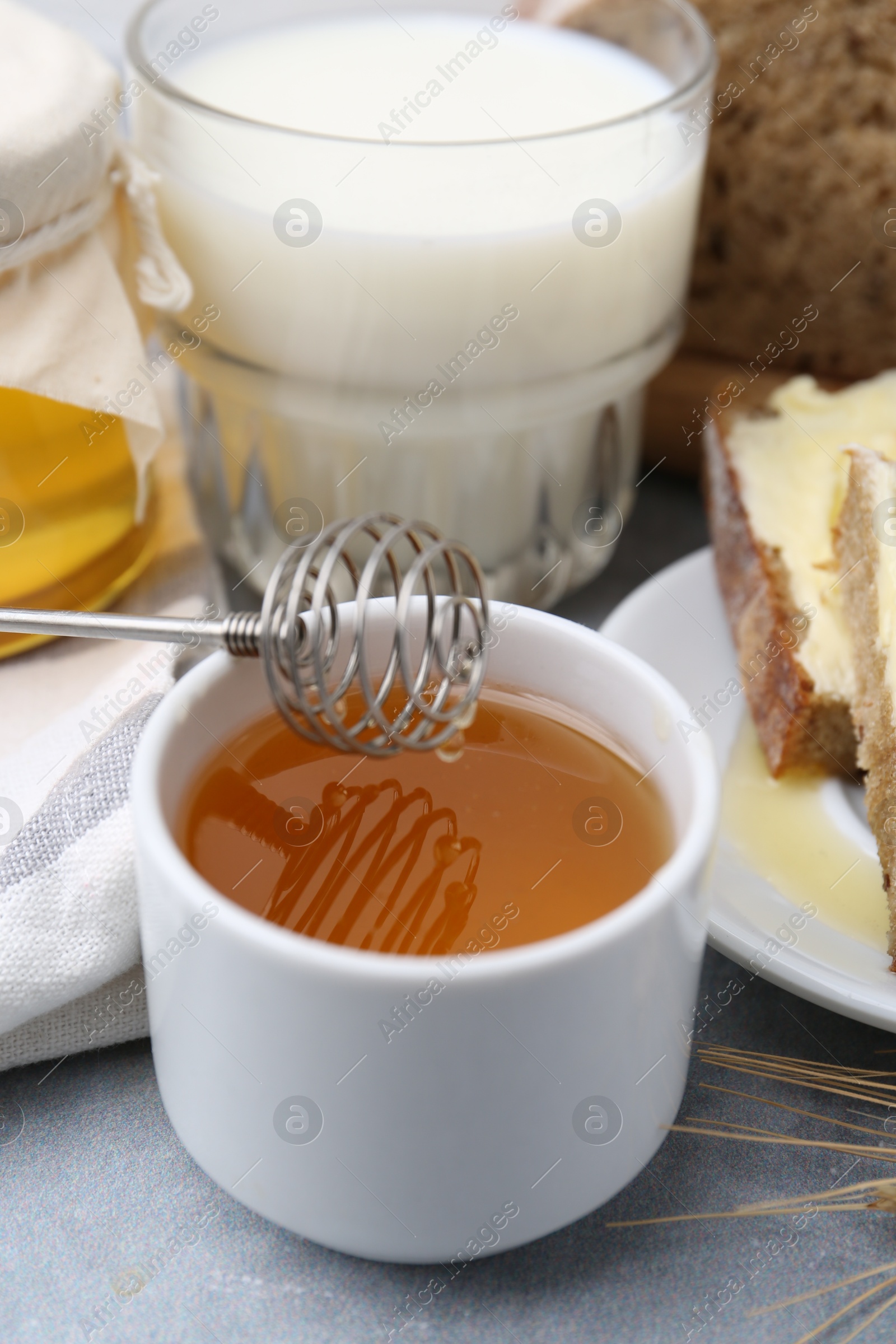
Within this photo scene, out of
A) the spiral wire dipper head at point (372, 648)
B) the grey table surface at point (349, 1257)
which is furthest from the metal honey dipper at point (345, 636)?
the grey table surface at point (349, 1257)

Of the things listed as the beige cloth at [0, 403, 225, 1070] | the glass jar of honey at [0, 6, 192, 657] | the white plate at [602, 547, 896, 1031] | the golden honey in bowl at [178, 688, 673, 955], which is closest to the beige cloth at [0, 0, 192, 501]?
the glass jar of honey at [0, 6, 192, 657]

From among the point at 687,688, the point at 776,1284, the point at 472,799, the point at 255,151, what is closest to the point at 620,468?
the point at 687,688

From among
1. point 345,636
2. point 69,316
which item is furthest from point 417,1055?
point 69,316

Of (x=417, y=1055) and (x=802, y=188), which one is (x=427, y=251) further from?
(x=417, y=1055)

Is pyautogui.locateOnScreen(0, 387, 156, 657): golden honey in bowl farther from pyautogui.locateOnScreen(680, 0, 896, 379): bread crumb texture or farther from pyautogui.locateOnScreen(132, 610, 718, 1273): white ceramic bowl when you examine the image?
pyautogui.locateOnScreen(680, 0, 896, 379): bread crumb texture

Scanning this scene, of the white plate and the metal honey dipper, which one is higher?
the metal honey dipper
